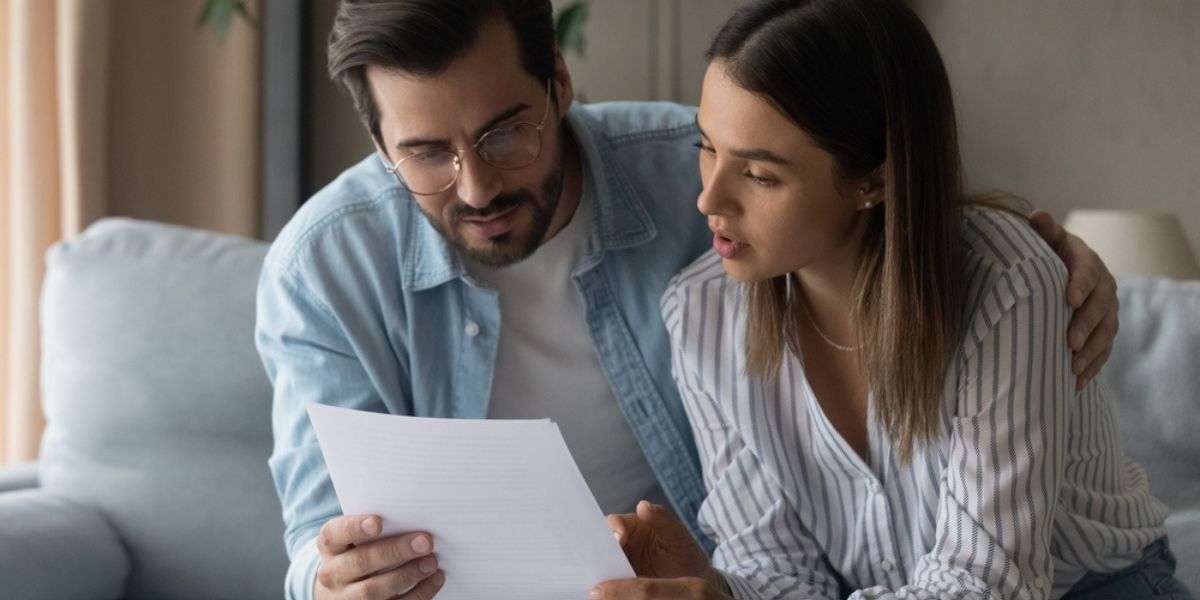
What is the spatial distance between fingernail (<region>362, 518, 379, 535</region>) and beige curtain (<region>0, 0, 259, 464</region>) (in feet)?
6.27

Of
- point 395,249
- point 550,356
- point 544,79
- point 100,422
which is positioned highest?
point 544,79

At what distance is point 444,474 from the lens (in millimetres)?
1264

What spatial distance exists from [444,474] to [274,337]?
564 millimetres

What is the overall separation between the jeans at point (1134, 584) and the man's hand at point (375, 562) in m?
0.71

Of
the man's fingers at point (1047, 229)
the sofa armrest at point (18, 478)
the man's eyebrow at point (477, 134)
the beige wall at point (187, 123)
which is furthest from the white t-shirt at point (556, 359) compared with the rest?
the beige wall at point (187, 123)

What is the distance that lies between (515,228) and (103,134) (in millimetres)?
1782

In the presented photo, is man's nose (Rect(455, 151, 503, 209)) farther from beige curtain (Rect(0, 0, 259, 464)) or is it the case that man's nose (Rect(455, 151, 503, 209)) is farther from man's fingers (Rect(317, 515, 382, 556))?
beige curtain (Rect(0, 0, 259, 464))

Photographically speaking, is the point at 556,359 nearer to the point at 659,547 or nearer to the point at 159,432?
the point at 659,547

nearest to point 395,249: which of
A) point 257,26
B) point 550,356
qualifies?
point 550,356

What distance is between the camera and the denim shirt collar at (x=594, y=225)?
5.66 feet

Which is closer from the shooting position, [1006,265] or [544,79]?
[1006,265]

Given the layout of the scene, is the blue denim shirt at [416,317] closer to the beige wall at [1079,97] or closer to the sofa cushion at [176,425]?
the sofa cushion at [176,425]

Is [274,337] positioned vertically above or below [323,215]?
below

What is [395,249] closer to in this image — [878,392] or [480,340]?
[480,340]
